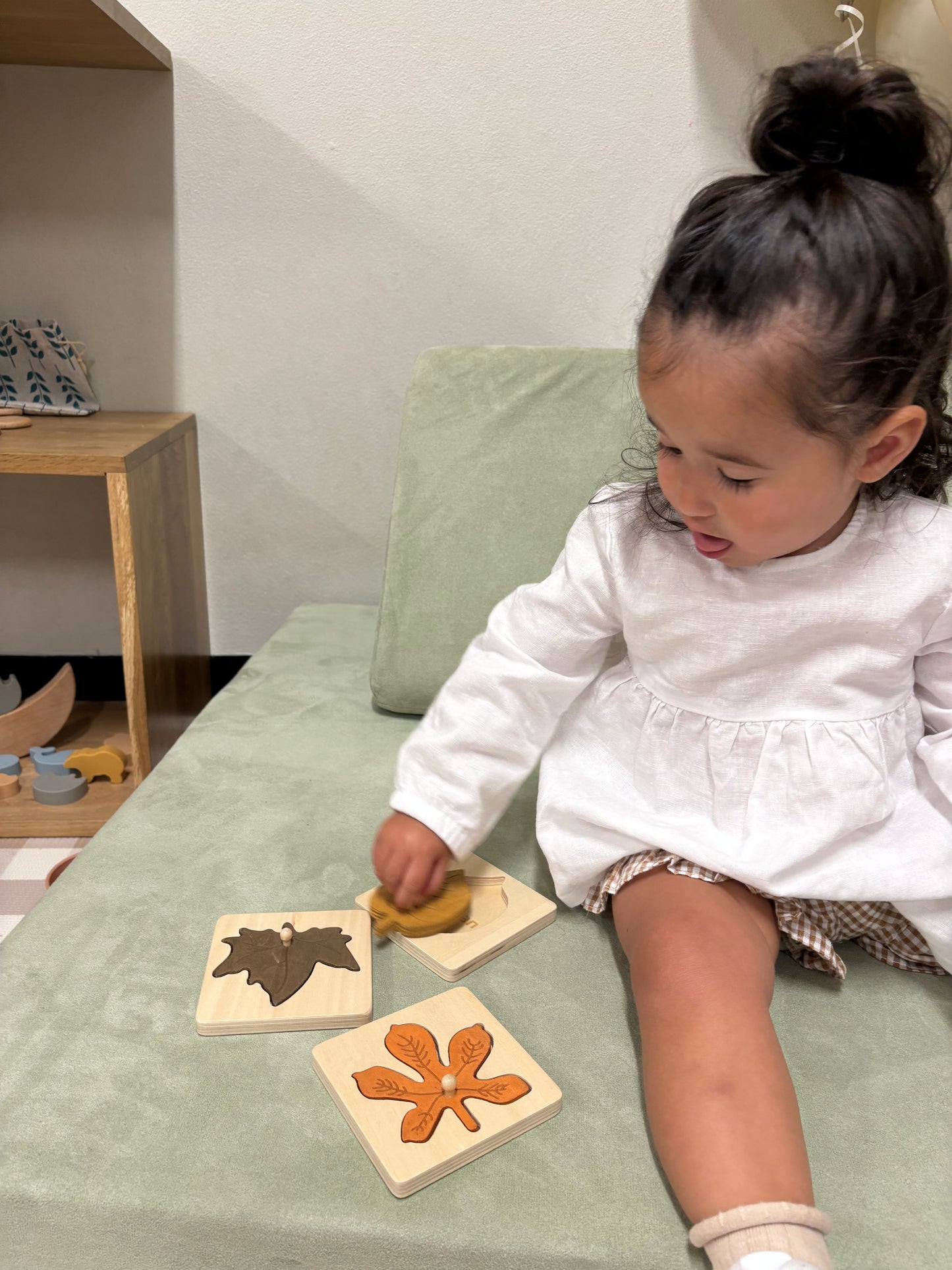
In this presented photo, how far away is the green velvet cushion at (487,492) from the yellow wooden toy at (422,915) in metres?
0.34

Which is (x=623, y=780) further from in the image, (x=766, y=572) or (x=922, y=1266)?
(x=922, y=1266)

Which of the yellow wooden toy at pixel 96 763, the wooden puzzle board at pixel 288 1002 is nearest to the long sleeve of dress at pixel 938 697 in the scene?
the wooden puzzle board at pixel 288 1002

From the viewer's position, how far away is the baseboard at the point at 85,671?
58.9 inches

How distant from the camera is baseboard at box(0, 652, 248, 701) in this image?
1497mm

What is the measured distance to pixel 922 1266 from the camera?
481 millimetres

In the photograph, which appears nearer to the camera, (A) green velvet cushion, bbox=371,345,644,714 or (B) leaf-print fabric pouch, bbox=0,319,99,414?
(A) green velvet cushion, bbox=371,345,644,714

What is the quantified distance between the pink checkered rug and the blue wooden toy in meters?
0.09

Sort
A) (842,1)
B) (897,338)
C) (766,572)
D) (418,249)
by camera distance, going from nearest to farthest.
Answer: (897,338)
(766,572)
(842,1)
(418,249)

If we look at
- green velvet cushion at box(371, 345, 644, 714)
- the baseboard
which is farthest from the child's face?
the baseboard

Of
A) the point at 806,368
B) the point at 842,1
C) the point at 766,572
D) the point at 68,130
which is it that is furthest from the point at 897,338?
the point at 68,130

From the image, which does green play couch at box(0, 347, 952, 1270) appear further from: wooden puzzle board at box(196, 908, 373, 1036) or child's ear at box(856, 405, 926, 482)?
child's ear at box(856, 405, 926, 482)

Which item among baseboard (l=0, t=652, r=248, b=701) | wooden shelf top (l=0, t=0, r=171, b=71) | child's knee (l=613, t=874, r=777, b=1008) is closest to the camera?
child's knee (l=613, t=874, r=777, b=1008)

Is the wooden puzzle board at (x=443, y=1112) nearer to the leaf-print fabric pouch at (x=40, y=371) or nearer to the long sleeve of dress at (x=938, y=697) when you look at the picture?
the long sleeve of dress at (x=938, y=697)

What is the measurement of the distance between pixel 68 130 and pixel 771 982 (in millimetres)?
1307
